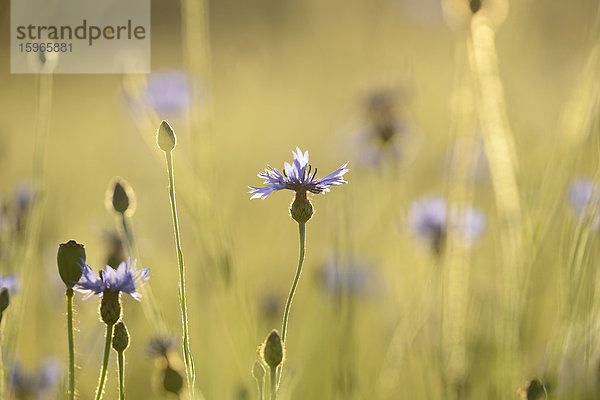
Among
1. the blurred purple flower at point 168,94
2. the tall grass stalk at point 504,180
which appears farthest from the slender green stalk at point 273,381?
the blurred purple flower at point 168,94

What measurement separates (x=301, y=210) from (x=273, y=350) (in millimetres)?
160

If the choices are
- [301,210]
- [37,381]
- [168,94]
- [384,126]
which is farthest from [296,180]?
[168,94]

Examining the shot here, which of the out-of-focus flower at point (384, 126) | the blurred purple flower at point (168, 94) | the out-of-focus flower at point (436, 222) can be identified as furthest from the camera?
the blurred purple flower at point (168, 94)

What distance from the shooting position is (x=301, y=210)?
2.56 feet

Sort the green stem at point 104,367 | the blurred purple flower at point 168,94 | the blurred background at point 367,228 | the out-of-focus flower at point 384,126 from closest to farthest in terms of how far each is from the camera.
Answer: the green stem at point 104,367
the blurred background at point 367,228
the out-of-focus flower at point 384,126
the blurred purple flower at point 168,94

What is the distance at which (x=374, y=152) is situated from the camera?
1960mm

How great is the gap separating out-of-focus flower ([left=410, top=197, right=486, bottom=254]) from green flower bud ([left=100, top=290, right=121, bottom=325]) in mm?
704

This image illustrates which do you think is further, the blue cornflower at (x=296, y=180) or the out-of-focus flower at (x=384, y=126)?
the out-of-focus flower at (x=384, y=126)

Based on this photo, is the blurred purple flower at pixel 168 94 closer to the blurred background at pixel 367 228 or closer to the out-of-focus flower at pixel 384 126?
the blurred background at pixel 367 228

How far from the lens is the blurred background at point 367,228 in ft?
3.52

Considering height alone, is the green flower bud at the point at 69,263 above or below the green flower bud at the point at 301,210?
below

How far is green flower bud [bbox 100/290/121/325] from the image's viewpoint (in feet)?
2.35

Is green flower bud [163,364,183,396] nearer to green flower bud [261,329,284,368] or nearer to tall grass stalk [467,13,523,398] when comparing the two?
green flower bud [261,329,284,368]

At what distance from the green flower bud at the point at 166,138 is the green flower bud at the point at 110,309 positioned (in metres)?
0.16
